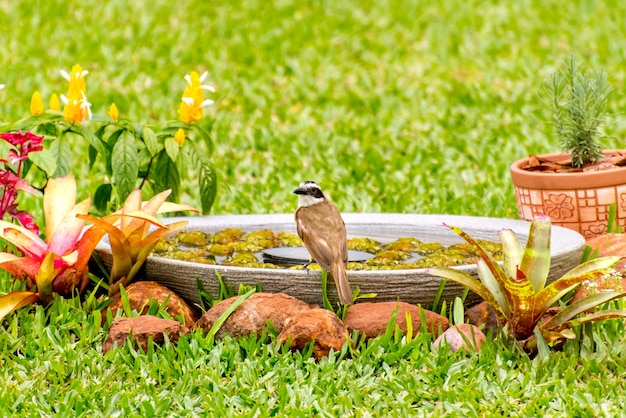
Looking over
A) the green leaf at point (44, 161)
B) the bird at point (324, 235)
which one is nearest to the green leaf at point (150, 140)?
the green leaf at point (44, 161)

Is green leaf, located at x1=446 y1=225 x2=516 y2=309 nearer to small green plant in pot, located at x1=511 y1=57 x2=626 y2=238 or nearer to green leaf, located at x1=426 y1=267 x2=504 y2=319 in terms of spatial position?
green leaf, located at x1=426 y1=267 x2=504 y2=319

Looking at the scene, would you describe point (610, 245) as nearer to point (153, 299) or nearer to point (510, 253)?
point (510, 253)

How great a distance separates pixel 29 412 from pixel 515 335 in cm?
179

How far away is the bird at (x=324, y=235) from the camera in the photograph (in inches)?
166

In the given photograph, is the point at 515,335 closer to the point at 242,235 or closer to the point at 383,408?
the point at 383,408

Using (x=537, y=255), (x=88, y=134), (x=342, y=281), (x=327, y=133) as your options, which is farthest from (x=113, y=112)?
(x=327, y=133)

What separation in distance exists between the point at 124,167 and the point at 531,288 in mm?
2076

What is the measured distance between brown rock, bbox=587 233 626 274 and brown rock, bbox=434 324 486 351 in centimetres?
103

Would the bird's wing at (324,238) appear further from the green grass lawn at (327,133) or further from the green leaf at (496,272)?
the green leaf at (496,272)

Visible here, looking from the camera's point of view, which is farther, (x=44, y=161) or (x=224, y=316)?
(x=44, y=161)

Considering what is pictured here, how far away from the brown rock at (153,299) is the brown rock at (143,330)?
0.22 metres

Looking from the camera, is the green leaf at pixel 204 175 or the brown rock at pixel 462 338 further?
the green leaf at pixel 204 175

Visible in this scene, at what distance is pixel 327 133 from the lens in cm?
783

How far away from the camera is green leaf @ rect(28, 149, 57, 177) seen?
452 cm
